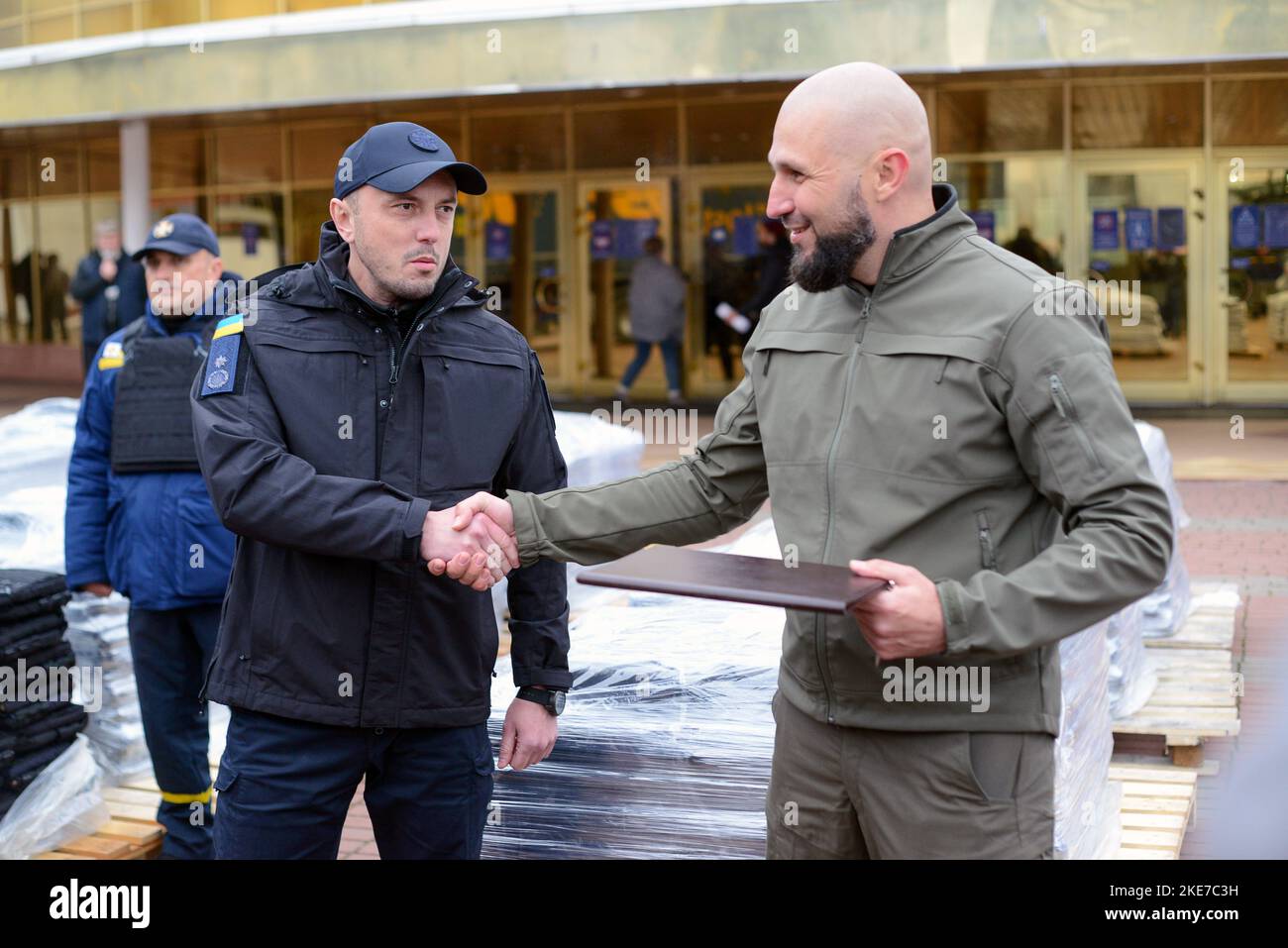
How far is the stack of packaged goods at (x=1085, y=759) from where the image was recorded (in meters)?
4.11

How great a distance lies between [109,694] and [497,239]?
14.2 m

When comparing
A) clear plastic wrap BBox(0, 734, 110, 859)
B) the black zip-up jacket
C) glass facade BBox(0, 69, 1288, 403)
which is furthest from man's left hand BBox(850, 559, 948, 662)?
glass facade BBox(0, 69, 1288, 403)

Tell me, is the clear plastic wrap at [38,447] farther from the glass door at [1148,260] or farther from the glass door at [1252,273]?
the glass door at [1252,273]

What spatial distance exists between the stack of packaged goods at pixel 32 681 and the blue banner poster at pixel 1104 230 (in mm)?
13690

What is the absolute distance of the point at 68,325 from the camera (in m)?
24.0

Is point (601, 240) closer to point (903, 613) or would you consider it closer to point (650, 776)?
point (650, 776)

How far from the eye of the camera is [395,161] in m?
3.18

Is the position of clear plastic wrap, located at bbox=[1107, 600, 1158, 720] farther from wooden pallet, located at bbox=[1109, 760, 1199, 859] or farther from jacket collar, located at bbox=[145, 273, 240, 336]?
jacket collar, located at bbox=[145, 273, 240, 336]

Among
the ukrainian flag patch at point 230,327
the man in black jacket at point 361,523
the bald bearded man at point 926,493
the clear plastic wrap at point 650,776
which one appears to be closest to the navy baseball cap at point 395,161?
the man in black jacket at point 361,523

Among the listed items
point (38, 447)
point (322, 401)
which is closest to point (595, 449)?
point (38, 447)

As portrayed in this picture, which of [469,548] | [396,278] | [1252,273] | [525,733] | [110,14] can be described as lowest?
[525,733]

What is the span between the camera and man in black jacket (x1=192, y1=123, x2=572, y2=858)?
3018 millimetres

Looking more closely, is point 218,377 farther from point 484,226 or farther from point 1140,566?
point 484,226

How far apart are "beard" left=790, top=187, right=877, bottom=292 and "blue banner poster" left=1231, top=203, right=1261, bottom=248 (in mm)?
14909
